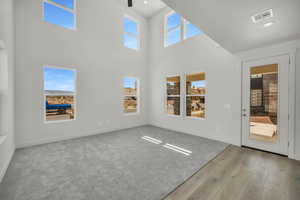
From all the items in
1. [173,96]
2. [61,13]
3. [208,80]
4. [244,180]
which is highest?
[61,13]

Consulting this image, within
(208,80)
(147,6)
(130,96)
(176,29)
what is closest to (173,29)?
(176,29)

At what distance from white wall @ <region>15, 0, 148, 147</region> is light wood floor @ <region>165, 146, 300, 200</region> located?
377 cm

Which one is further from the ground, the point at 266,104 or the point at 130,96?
the point at 130,96

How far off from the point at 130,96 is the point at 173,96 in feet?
6.28

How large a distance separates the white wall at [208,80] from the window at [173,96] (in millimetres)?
225

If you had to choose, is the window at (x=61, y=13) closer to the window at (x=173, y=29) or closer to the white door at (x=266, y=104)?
the window at (x=173, y=29)

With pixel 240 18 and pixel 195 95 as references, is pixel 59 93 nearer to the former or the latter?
pixel 195 95

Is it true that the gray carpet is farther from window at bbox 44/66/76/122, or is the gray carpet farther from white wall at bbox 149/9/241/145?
window at bbox 44/66/76/122

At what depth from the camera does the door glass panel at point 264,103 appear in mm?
3107

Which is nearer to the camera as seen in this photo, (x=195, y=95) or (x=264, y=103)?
(x=264, y=103)

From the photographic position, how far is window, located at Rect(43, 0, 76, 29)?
3.89m

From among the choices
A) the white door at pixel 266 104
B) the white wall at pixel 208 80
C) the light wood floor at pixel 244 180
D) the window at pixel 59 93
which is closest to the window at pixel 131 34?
the white wall at pixel 208 80

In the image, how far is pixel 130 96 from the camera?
19.4ft

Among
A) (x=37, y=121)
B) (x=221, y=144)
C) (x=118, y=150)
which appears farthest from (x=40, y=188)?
(x=221, y=144)
